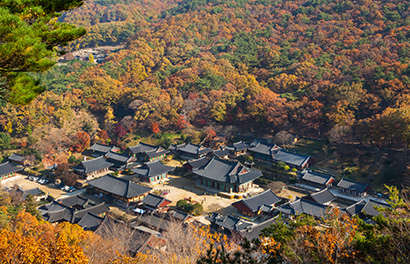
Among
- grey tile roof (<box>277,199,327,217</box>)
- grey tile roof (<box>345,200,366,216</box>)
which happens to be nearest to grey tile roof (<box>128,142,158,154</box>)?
grey tile roof (<box>277,199,327,217</box>)

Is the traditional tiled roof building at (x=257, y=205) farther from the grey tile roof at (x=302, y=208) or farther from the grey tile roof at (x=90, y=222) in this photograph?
the grey tile roof at (x=90, y=222)

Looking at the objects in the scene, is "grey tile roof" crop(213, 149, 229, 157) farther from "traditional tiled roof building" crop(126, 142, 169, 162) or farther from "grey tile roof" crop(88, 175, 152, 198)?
"grey tile roof" crop(88, 175, 152, 198)

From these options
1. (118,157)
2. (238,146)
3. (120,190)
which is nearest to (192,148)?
(238,146)

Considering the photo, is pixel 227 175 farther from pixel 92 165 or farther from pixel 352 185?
pixel 92 165

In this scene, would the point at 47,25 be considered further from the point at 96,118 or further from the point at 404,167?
the point at 96,118

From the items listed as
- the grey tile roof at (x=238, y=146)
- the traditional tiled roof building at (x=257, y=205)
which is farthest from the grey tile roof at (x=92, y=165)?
the traditional tiled roof building at (x=257, y=205)

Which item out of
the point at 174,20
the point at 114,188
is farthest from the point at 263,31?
the point at 114,188
